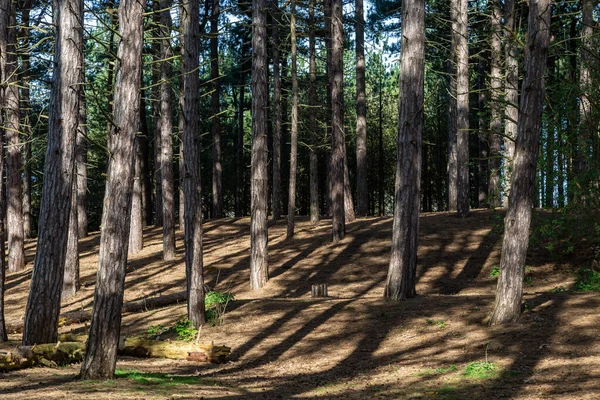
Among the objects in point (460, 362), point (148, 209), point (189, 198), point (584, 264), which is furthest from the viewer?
point (148, 209)

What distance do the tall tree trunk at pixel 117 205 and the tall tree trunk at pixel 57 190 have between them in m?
2.49

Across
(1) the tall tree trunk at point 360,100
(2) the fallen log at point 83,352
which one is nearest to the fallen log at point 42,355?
(2) the fallen log at point 83,352

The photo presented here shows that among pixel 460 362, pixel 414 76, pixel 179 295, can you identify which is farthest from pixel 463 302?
pixel 179 295

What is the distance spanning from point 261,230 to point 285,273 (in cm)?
233

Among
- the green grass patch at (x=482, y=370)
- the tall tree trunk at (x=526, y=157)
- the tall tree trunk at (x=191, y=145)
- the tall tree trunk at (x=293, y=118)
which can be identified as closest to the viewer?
the green grass patch at (x=482, y=370)

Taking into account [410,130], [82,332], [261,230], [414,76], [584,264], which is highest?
[414,76]

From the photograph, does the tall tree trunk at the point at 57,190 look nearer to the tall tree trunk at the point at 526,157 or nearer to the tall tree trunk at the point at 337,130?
the tall tree trunk at the point at 526,157

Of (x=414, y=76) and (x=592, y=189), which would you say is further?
(x=592, y=189)

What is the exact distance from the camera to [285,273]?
19.0m

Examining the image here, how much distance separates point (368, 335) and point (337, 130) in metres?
10.7

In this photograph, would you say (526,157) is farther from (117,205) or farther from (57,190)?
(57,190)

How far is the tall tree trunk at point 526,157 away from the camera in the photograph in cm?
1079

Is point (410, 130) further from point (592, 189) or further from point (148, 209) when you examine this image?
point (148, 209)

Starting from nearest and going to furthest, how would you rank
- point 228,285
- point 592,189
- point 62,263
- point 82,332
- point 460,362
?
point 460,362, point 62,263, point 82,332, point 592,189, point 228,285
